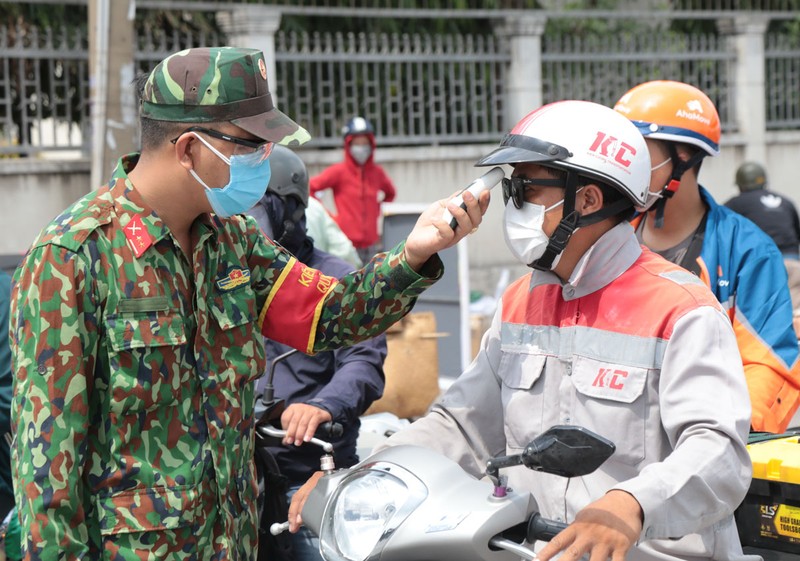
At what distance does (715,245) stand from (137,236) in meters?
2.10

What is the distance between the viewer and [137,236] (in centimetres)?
254

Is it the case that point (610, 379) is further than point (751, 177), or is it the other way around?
point (751, 177)

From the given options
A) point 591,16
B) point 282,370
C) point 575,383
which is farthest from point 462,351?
point 591,16

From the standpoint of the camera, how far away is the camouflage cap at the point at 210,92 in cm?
257

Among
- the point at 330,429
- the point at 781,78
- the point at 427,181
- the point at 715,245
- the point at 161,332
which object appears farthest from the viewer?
the point at 781,78

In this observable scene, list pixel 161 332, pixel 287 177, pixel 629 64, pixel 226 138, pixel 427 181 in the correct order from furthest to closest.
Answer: pixel 629 64
pixel 427 181
pixel 287 177
pixel 226 138
pixel 161 332

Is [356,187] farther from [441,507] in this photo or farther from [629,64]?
[441,507]

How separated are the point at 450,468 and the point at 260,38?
970 cm

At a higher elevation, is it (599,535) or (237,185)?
(237,185)

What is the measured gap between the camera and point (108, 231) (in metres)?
2.52

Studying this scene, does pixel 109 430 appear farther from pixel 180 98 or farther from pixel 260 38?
pixel 260 38

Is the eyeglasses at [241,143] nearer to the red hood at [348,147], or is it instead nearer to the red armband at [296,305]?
the red armband at [296,305]

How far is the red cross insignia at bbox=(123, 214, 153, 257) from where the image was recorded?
253 cm

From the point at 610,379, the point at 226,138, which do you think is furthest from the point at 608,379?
the point at 226,138
